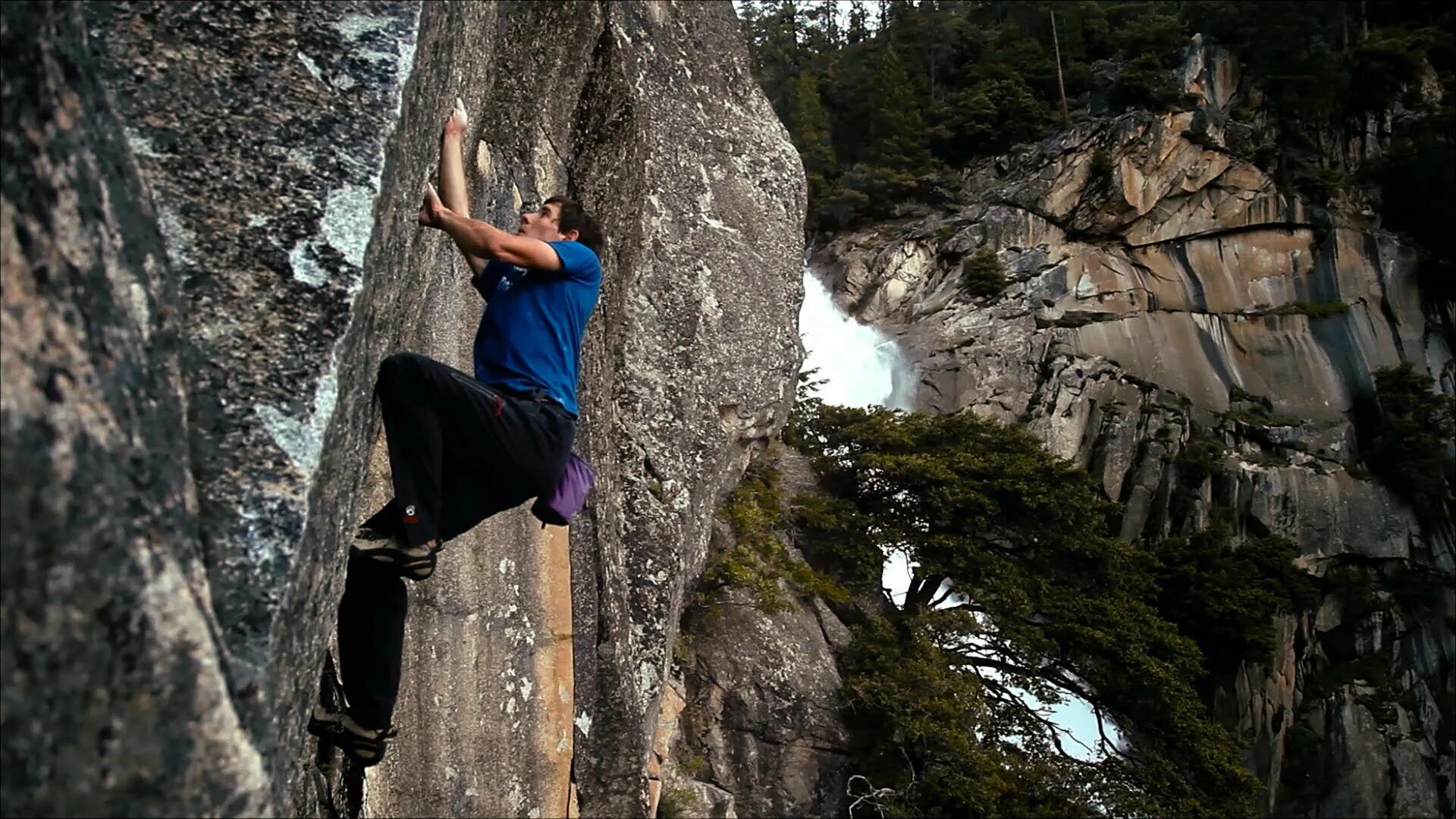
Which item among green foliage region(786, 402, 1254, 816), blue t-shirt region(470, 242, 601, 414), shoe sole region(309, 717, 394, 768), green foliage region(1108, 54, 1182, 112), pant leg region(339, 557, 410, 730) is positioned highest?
green foliage region(1108, 54, 1182, 112)

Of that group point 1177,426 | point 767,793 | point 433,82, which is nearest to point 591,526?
point 433,82

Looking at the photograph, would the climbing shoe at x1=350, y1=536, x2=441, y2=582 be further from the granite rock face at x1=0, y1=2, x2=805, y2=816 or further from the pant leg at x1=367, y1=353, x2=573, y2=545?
the granite rock face at x1=0, y1=2, x2=805, y2=816

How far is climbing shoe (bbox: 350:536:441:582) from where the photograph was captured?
3.88m

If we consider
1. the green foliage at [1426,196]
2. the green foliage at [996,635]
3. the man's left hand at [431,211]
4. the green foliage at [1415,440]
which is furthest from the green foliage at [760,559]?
the green foliage at [1426,196]

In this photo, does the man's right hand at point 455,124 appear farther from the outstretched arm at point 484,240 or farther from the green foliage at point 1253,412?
the green foliage at point 1253,412

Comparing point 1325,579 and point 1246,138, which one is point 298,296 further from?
point 1246,138

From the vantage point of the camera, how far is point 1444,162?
3048cm

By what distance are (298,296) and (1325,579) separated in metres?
25.9

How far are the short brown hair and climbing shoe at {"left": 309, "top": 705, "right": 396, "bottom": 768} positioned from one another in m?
1.98

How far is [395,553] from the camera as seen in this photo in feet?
12.7

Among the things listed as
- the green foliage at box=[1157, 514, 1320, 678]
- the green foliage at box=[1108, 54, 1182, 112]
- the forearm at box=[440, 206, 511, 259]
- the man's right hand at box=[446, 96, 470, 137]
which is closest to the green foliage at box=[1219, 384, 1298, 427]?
the green foliage at box=[1157, 514, 1320, 678]

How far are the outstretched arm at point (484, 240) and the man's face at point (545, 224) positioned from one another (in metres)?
0.21

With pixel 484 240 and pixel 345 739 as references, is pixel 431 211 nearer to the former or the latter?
pixel 484 240

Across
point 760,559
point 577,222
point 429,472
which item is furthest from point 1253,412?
Result: point 429,472
